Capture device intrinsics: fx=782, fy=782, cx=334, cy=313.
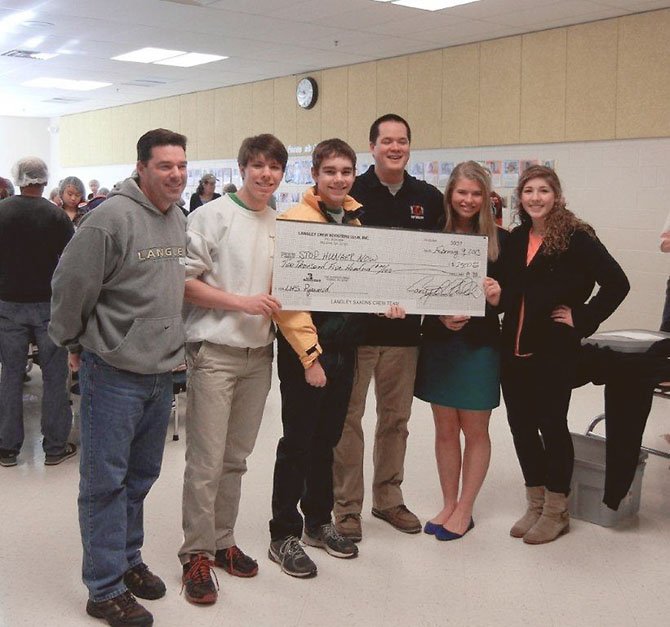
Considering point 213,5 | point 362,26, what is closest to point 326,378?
point 213,5

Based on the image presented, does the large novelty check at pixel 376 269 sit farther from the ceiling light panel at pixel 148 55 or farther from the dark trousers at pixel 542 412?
the ceiling light panel at pixel 148 55

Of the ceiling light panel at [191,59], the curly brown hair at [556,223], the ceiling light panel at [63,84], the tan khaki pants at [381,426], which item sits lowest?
the tan khaki pants at [381,426]

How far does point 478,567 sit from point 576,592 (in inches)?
14.5

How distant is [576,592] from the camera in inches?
111

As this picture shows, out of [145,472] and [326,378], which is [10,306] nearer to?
[145,472]

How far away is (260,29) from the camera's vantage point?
293 inches

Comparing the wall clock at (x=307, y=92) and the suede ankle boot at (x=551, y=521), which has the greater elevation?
the wall clock at (x=307, y=92)

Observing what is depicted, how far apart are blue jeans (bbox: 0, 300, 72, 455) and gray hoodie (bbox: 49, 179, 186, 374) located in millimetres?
1704

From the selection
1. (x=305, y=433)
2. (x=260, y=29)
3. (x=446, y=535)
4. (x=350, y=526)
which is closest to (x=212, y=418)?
(x=305, y=433)

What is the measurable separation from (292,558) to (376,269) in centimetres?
111

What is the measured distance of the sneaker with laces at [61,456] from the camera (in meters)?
4.07

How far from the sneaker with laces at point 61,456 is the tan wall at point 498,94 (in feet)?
16.3

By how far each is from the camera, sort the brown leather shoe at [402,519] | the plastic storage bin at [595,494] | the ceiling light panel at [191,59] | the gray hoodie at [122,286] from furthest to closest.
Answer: the ceiling light panel at [191,59], the plastic storage bin at [595,494], the brown leather shoe at [402,519], the gray hoodie at [122,286]

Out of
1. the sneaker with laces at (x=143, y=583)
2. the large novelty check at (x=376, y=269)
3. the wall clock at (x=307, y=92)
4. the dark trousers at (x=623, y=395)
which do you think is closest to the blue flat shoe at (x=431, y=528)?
the dark trousers at (x=623, y=395)
